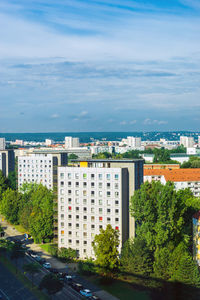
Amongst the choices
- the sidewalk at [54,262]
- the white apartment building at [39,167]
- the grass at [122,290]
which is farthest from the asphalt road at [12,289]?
the white apartment building at [39,167]

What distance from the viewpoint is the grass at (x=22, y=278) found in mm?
37094

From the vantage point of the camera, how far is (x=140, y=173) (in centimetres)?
4759

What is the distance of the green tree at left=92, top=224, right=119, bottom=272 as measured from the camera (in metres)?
40.8

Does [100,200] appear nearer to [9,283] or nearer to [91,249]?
[91,249]

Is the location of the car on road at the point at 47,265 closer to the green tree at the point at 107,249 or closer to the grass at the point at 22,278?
the grass at the point at 22,278

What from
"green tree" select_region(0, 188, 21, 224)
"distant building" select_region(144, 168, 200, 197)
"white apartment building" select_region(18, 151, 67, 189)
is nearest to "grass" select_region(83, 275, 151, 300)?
"green tree" select_region(0, 188, 21, 224)

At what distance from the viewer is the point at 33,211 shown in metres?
58.6

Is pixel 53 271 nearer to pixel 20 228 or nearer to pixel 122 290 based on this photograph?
pixel 122 290

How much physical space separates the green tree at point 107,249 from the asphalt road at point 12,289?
7.50m

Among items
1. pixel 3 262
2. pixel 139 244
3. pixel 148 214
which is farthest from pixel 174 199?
pixel 3 262

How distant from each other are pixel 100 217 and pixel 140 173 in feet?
22.4

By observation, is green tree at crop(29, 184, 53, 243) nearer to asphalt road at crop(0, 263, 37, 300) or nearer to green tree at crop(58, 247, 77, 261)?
green tree at crop(58, 247, 77, 261)

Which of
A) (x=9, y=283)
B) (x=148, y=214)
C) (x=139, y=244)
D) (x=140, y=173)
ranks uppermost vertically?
(x=140, y=173)

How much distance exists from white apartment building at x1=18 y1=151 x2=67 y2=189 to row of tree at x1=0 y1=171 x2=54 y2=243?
710 centimetres
